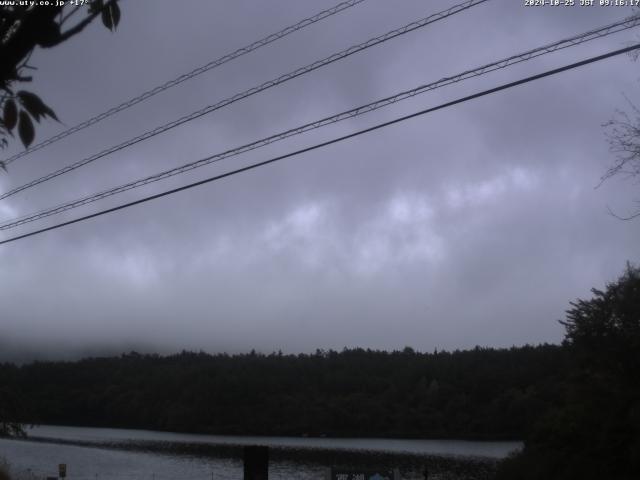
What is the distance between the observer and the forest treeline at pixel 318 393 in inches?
3696

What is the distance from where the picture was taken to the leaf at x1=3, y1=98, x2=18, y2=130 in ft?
11.0

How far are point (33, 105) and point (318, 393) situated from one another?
119698 mm

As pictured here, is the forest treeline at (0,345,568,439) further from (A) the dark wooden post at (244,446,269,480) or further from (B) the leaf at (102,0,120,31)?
(B) the leaf at (102,0,120,31)

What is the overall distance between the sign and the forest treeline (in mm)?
61857

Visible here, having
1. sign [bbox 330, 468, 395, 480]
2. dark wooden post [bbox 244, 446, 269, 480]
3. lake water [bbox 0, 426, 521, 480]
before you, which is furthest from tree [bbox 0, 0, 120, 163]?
lake water [bbox 0, 426, 521, 480]

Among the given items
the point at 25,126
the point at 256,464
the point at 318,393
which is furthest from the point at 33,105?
the point at 318,393

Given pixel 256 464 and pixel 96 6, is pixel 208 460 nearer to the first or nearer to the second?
pixel 256 464

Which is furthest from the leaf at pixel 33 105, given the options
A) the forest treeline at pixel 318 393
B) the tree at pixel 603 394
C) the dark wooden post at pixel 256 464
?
the forest treeline at pixel 318 393

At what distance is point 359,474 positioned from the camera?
21875 millimetres

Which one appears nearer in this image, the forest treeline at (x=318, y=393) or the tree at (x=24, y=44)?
the tree at (x=24, y=44)

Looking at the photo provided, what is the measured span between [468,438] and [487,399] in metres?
7.21

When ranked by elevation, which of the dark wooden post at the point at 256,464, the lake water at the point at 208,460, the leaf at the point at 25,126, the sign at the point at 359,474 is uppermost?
the leaf at the point at 25,126

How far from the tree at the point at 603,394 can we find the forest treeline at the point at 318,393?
50786mm

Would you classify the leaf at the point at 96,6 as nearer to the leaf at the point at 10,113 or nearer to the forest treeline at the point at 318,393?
the leaf at the point at 10,113
